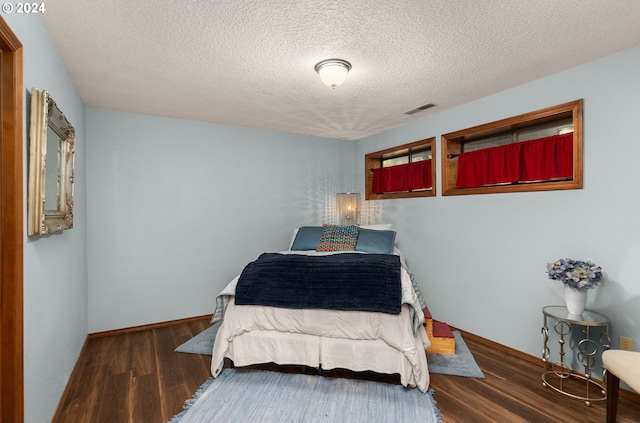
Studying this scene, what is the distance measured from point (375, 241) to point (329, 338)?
1473 millimetres

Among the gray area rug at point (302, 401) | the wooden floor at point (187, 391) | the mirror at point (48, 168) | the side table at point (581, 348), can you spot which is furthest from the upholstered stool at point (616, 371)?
the mirror at point (48, 168)

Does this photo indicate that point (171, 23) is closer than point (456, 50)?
Yes

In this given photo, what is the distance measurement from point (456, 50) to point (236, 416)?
2.81 m

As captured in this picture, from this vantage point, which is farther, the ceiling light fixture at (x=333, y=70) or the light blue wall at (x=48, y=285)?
the ceiling light fixture at (x=333, y=70)

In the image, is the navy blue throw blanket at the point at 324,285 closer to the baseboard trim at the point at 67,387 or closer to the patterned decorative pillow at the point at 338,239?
the patterned decorative pillow at the point at 338,239

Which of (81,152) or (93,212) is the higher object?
(81,152)

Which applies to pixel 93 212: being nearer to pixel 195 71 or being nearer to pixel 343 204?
pixel 195 71

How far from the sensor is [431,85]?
2891mm

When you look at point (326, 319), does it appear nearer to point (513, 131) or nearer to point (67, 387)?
point (67, 387)

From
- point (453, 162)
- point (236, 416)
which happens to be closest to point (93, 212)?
point (236, 416)

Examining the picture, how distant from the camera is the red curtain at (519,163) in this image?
106 inches

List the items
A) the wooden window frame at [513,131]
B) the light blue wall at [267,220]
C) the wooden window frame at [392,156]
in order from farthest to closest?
the wooden window frame at [392,156] → the wooden window frame at [513,131] → the light blue wall at [267,220]

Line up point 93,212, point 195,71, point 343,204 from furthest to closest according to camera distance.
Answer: point 343,204 < point 93,212 < point 195,71

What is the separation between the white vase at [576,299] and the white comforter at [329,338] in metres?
1.05
